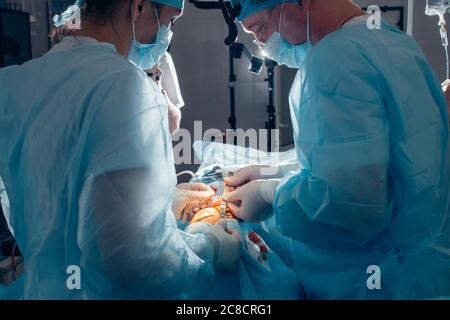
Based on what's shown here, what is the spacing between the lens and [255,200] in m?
1.18

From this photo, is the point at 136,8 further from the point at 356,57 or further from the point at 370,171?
the point at 370,171

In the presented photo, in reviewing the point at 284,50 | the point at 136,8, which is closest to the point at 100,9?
the point at 136,8

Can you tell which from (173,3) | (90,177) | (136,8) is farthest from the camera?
(173,3)

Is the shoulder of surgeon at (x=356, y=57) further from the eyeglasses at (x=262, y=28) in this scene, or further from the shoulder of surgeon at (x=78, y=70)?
the shoulder of surgeon at (x=78, y=70)

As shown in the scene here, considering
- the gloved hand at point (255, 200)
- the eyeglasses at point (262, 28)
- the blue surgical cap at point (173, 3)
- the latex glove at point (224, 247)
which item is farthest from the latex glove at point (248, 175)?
the blue surgical cap at point (173, 3)

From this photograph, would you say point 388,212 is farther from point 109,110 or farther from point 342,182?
point 109,110

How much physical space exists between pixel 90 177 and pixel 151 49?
1.89 ft

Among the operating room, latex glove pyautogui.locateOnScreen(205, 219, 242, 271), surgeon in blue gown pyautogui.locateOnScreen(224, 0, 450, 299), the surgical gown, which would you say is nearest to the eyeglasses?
the operating room

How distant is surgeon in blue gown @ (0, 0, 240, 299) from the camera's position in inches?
30.3

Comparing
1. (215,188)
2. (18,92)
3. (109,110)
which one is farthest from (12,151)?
(215,188)

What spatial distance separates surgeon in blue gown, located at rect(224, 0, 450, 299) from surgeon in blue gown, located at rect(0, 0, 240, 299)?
1.04 feet

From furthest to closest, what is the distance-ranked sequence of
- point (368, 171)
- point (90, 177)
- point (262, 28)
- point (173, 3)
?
point (262, 28), point (173, 3), point (368, 171), point (90, 177)

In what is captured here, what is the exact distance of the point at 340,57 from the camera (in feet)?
3.04

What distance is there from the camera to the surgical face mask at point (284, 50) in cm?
123
